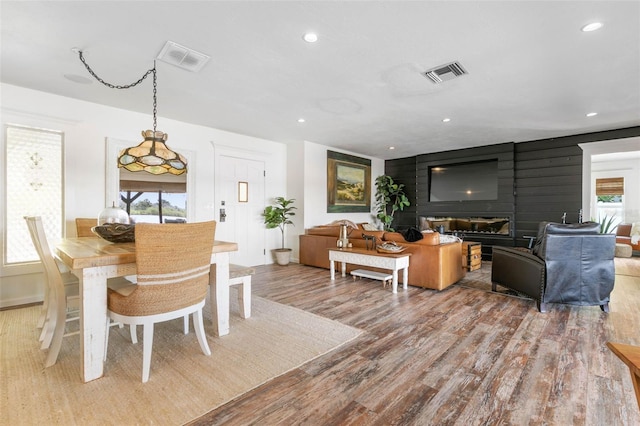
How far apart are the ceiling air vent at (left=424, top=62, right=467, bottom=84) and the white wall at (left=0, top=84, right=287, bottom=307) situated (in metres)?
3.74

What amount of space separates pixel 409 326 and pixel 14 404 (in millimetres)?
2798

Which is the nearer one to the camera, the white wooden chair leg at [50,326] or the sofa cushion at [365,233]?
the white wooden chair leg at [50,326]

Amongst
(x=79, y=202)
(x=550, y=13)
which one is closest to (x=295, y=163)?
(x=79, y=202)

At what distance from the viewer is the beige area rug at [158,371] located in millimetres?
1582

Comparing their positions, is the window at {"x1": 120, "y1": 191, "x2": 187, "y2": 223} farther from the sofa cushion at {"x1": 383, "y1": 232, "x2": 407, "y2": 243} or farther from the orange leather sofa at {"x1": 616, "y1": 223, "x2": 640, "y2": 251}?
the orange leather sofa at {"x1": 616, "y1": 223, "x2": 640, "y2": 251}

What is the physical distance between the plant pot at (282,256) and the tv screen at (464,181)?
397 centimetres

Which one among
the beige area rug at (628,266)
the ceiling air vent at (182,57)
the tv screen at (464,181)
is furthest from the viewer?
the tv screen at (464,181)

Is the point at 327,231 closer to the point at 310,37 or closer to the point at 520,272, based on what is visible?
the point at 520,272

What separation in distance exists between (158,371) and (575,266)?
4039mm

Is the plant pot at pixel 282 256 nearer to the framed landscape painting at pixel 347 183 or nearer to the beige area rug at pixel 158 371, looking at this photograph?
the framed landscape painting at pixel 347 183

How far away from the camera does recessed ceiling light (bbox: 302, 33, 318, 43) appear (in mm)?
2384

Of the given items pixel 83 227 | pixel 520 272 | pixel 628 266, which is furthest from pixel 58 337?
pixel 628 266

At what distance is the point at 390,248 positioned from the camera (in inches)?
161

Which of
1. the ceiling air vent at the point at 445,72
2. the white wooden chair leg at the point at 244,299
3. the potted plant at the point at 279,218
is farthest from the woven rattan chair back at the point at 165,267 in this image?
the potted plant at the point at 279,218
